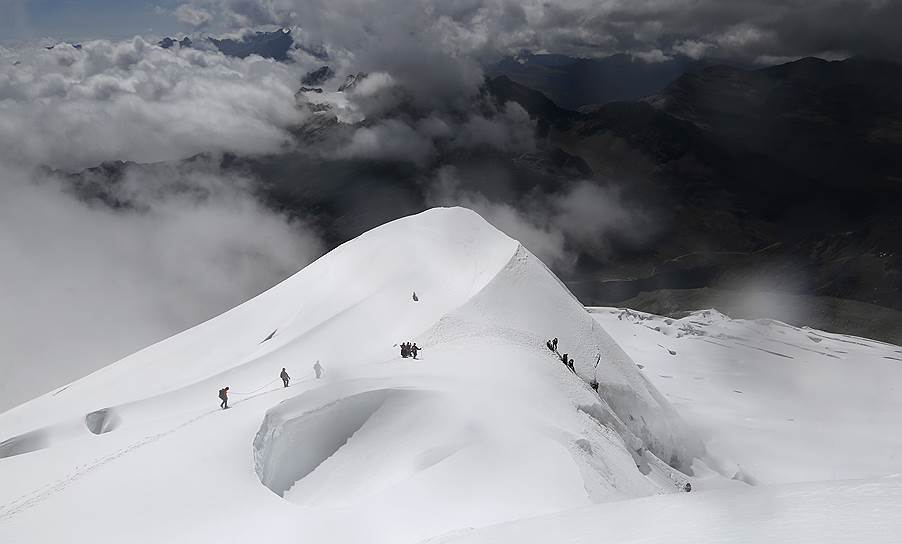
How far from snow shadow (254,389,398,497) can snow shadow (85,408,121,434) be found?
23.0 m

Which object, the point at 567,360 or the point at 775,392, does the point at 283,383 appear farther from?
the point at 775,392

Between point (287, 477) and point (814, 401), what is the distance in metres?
90.5

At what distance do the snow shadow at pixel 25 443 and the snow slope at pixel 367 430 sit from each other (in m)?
0.15

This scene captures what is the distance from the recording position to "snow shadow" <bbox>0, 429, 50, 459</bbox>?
4334 centimetres

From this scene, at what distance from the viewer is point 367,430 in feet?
96.4

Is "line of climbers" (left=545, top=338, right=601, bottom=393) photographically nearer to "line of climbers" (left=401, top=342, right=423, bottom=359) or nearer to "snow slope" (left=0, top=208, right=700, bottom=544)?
"snow slope" (left=0, top=208, right=700, bottom=544)

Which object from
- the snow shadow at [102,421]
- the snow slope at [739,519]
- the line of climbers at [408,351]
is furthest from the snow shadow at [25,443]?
the snow slope at [739,519]

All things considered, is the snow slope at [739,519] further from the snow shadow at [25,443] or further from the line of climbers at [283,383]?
the snow shadow at [25,443]

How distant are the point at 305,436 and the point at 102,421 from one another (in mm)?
26008

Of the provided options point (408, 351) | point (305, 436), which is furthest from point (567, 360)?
point (305, 436)

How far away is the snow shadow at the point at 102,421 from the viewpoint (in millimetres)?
44109

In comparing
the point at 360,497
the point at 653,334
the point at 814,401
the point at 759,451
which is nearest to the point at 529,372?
the point at 360,497

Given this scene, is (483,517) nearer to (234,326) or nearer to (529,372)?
(529,372)

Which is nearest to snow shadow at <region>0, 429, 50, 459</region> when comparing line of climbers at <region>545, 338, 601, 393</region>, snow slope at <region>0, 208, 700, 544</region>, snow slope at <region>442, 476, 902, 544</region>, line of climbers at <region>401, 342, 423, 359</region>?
snow slope at <region>0, 208, 700, 544</region>
